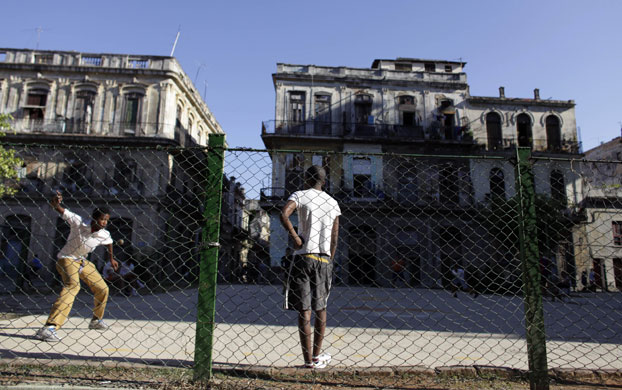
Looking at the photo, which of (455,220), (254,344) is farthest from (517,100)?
(254,344)

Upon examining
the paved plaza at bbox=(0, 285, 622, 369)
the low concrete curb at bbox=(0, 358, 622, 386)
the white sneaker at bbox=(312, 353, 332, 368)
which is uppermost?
the white sneaker at bbox=(312, 353, 332, 368)

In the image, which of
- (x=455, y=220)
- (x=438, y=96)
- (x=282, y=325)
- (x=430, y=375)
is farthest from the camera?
(x=438, y=96)

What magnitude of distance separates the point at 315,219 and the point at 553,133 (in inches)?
1127

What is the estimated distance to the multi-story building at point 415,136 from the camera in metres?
23.9

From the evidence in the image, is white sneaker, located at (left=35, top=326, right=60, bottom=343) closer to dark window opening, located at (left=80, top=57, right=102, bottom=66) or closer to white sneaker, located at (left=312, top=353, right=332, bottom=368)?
white sneaker, located at (left=312, top=353, right=332, bottom=368)

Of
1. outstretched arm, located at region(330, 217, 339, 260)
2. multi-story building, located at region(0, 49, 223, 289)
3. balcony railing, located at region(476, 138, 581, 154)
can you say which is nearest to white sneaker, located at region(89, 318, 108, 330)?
outstretched arm, located at region(330, 217, 339, 260)

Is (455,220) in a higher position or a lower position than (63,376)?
higher

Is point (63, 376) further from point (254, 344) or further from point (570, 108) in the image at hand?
point (570, 108)

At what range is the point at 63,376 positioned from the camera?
303 cm

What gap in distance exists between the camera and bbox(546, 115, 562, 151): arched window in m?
26.9

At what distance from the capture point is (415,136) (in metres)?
25.7

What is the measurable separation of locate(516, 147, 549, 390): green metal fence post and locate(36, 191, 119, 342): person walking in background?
4353 millimetres

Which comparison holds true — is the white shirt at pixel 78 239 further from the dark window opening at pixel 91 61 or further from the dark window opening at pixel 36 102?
the dark window opening at pixel 91 61

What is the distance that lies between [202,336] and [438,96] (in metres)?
26.2
